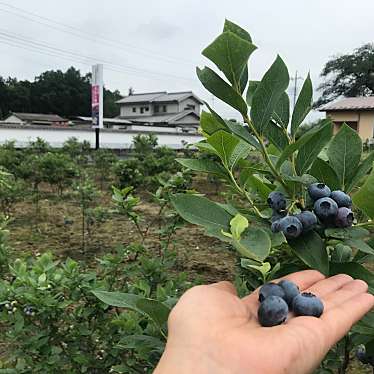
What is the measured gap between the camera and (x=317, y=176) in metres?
0.86

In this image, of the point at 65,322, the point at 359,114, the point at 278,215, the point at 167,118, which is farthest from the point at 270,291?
the point at 167,118

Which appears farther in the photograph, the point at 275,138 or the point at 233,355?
the point at 275,138

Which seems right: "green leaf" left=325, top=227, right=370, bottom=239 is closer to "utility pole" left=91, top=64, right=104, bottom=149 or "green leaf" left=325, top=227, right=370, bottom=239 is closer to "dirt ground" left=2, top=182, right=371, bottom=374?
"dirt ground" left=2, top=182, right=371, bottom=374

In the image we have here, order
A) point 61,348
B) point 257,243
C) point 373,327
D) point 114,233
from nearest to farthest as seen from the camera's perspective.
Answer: point 257,243 → point 373,327 → point 61,348 → point 114,233

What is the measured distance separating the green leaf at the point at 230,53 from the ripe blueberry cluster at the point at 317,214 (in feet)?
0.76

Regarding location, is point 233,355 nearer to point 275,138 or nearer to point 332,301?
point 332,301

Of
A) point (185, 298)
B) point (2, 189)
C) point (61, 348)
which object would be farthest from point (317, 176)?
point (2, 189)

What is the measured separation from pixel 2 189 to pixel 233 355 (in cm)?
534

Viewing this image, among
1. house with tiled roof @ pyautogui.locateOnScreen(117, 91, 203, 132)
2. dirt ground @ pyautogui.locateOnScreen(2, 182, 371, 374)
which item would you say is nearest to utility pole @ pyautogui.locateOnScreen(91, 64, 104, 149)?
dirt ground @ pyautogui.locateOnScreen(2, 182, 371, 374)

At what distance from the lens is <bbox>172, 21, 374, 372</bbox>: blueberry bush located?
2.28 feet

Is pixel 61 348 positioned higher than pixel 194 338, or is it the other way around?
pixel 194 338

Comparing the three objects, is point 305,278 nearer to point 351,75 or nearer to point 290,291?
point 290,291

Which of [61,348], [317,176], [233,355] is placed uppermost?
[317,176]

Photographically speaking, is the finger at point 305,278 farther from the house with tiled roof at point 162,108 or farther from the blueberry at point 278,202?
the house with tiled roof at point 162,108
